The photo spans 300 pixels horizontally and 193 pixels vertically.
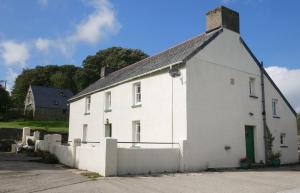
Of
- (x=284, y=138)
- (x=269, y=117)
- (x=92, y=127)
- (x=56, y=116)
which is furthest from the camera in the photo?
(x=56, y=116)

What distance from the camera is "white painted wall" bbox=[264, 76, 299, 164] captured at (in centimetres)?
2366

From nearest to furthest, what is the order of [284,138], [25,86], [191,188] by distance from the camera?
[191,188]
[284,138]
[25,86]

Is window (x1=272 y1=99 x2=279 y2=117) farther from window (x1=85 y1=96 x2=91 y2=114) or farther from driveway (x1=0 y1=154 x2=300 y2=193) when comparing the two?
window (x1=85 y1=96 x2=91 y2=114)

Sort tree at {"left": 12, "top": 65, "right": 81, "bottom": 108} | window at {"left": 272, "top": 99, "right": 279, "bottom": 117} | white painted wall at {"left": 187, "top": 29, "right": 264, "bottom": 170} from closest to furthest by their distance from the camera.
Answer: white painted wall at {"left": 187, "top": 29, "right": 264, "bottom": 170} → window at {"left": 272, "top": 99, "right": 279, "bottom": 117} → tree at {"left": 12, "top": 65, "right": 81, "bottom": 108}

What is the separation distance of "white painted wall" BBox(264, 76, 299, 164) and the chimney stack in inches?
190

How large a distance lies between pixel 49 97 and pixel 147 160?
56.0 metres

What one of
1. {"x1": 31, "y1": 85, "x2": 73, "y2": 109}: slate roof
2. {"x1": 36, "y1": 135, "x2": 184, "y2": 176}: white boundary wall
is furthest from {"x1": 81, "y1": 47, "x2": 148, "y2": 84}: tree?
{"x1": 36, "y1": 135, "x2": 184, "y2": 176}: white boundary wall

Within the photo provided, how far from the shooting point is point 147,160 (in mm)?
15164

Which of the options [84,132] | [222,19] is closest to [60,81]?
[84,132]

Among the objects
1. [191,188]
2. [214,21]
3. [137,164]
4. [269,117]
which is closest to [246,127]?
[269,117]

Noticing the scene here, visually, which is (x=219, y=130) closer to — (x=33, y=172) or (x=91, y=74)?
(x=33, y=172)

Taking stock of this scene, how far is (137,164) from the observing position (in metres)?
14.8

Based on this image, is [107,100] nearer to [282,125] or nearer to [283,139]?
[282,125]

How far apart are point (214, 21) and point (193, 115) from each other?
22.3 ft
